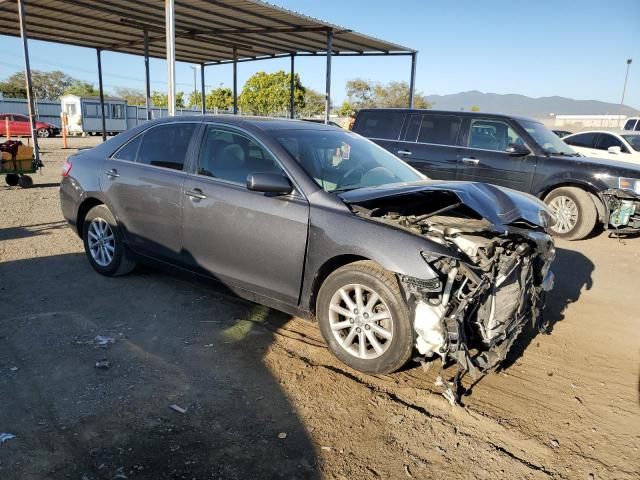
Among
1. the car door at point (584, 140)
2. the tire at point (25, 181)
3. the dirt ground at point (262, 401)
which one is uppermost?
the car door at point (584, 140)

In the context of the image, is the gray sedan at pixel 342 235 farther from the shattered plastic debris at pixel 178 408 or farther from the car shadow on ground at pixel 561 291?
the shattered plastic debris at pixel 178 408

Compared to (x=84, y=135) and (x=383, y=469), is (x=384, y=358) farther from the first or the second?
(x=84, y=135)

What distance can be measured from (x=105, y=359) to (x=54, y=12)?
44.3ft

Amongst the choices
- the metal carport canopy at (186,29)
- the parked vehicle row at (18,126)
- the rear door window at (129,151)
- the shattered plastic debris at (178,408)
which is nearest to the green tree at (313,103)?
the parked vehicle row at (18,126)

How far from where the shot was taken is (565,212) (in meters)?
8.00

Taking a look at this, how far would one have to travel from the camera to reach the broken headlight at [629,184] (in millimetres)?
7387

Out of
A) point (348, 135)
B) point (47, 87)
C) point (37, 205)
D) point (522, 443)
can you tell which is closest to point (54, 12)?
point (37, 205)

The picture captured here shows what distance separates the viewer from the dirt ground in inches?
102

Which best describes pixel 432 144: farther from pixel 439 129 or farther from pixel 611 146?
pixel 611 146

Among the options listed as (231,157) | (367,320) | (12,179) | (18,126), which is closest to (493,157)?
(231,157)

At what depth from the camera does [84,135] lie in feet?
120

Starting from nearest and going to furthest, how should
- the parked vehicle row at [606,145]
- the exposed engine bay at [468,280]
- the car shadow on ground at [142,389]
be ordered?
the car shadow on ground at [142,389]
the exposed engine bay at [468,280]
the parked vehicle row at [606,145]

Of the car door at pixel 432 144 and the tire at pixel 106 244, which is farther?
the car door at pixel 432 144

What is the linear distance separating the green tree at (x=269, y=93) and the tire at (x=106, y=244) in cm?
4082
